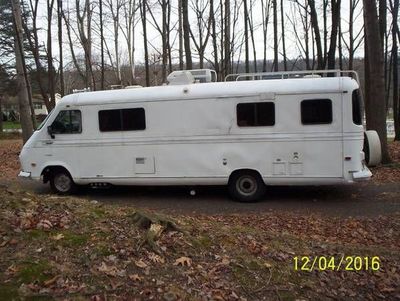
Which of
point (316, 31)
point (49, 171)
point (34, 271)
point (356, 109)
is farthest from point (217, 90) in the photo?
point (316, 31)

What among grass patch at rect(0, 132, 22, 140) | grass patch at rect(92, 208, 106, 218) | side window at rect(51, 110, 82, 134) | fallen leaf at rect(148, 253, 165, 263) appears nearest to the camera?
fallen leaf at rect(148, 253, 165, 263)

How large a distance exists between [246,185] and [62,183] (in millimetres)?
4674

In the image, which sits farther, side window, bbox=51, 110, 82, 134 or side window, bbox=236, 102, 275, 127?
side window, bbox=51, 110, 82, 134

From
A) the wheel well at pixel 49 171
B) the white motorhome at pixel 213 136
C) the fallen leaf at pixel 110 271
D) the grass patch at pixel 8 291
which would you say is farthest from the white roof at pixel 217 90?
the grass patch at pixel 8 291

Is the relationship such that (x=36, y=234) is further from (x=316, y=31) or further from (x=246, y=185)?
(x=316, y=31)

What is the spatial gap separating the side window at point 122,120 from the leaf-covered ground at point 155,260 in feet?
14.8

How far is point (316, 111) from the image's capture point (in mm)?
9531

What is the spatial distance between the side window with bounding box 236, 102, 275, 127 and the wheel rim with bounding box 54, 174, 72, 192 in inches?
180

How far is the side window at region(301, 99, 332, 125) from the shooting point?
9461 mm

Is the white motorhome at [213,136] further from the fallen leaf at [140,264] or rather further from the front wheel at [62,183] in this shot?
the fallen leaf at [140,264]

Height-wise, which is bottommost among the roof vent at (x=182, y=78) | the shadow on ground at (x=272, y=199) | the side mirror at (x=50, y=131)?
the shadow on ground at (x=272, y=199)

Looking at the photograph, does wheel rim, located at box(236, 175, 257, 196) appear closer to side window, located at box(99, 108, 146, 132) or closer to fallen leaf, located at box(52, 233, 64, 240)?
side window, located at box(99, 108, 146, 132)

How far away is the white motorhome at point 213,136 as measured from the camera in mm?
9523

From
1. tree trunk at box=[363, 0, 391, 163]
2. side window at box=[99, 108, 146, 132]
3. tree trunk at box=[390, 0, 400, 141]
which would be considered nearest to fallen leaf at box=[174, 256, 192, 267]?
side window at box=[99, 108, 146, 132]
